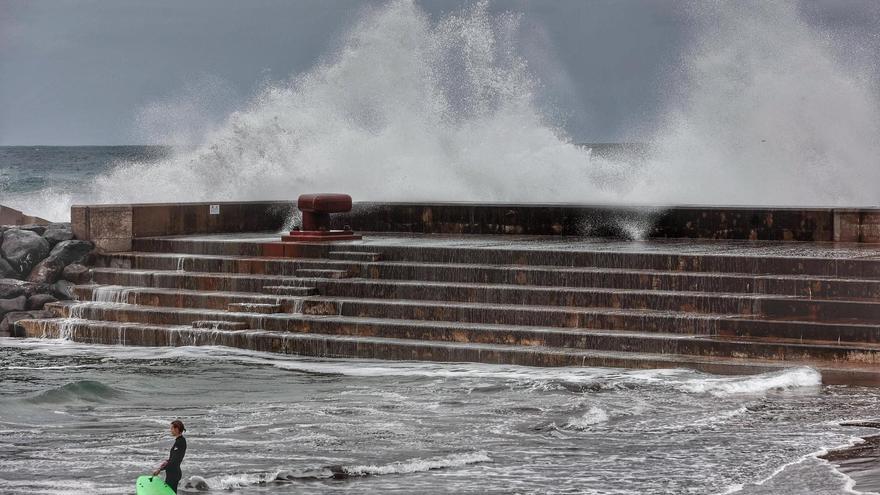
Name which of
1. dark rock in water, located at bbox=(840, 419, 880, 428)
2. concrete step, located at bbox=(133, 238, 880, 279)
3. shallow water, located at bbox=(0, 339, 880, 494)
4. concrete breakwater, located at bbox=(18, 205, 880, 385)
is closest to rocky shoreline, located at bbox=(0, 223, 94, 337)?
concrete breakwater, located at bbox=(18, 205, 880, 385)

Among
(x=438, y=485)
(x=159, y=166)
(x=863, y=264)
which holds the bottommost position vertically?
(x=438, y=485)

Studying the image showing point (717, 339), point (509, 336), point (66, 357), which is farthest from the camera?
point (66, 357)

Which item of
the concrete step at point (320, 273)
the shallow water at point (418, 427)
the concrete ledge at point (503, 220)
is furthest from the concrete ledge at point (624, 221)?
the shallow water at point (418, 427)

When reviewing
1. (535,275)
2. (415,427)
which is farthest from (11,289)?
(415,427)

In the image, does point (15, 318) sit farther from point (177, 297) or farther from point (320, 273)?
point (320, 273)

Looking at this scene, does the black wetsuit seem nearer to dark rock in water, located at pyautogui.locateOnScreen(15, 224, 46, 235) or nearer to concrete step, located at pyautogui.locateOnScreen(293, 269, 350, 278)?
concrete step, located at pyautogui.locateOnScreen(293, 269, 350, 278)

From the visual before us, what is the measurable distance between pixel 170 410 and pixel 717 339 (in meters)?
4.53

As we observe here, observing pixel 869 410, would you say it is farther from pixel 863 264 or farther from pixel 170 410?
pixel 170 410

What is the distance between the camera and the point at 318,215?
14625mm

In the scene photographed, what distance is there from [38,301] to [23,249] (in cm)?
96

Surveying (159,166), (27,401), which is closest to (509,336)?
(27,401)

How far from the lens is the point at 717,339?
10.7 metres

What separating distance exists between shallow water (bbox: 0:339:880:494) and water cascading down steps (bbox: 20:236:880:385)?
1.28 feet

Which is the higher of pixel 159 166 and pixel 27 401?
pixel 159 166
